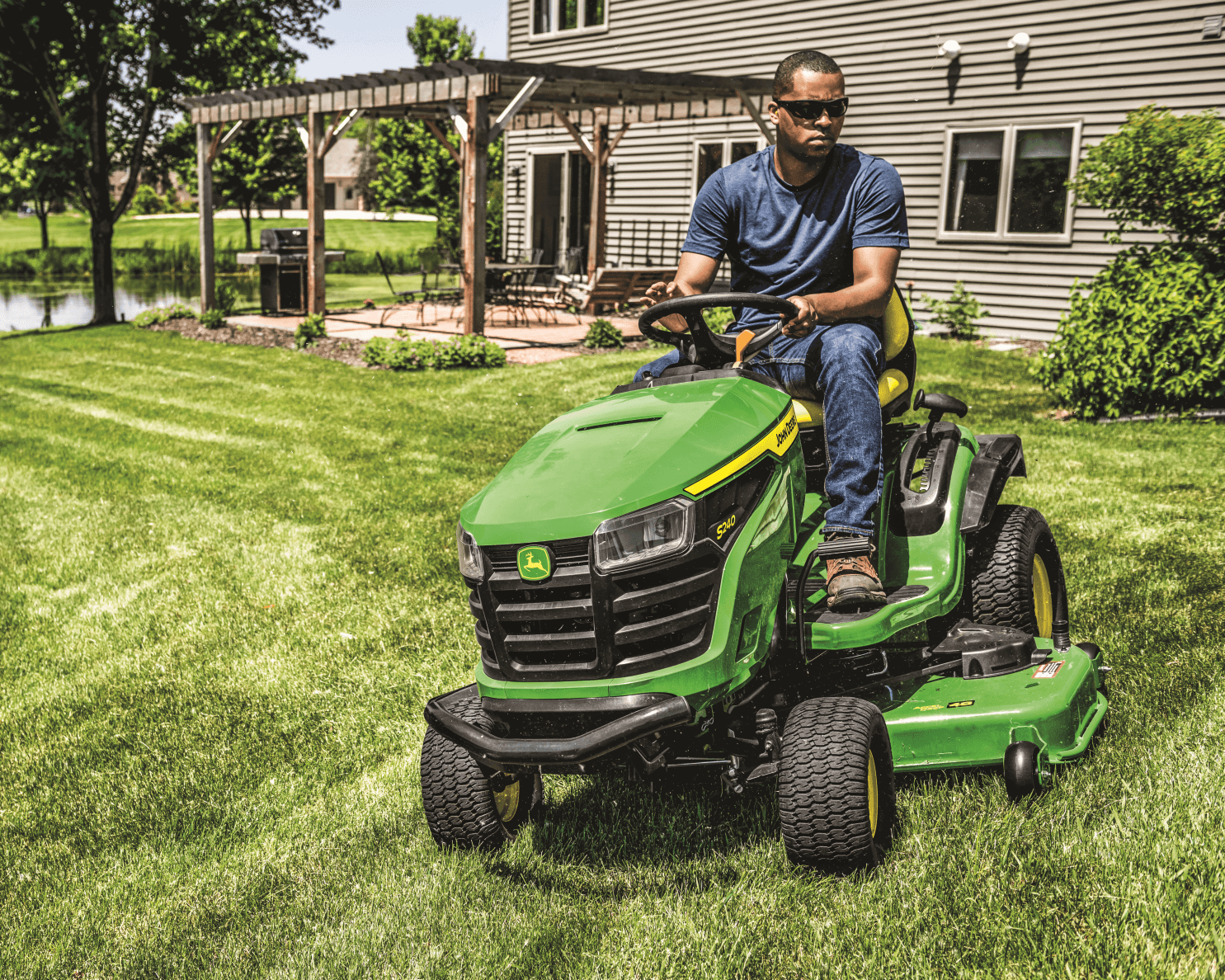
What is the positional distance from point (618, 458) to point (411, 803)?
4.43 ft

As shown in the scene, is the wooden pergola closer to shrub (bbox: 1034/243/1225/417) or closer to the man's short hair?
shrub (bbox: 1034/243/1225/417)

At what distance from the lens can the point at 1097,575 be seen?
4.80 metres

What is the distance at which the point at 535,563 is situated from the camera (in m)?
2.38

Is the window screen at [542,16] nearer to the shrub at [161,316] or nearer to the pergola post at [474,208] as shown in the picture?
the shrub at [161,316]

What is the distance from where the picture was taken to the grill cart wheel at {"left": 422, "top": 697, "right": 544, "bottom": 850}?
2.79 meters

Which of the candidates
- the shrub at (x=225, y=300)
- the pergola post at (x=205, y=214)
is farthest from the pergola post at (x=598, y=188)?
the shrub at (x=225, y=300)

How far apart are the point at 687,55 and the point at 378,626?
14.5 meters

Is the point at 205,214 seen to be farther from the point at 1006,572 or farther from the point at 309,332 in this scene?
the point at 1006,572

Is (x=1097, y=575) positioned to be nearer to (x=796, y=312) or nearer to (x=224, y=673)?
(x=796, y=312)

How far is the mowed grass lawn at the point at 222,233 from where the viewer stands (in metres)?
51.9

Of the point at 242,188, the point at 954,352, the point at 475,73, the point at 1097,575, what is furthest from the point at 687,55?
the point at 242,188

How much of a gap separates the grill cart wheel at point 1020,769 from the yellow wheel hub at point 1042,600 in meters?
1.05

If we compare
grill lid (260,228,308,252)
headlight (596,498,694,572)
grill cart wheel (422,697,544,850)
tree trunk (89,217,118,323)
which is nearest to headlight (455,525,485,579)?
headlight (596,498,694,572)

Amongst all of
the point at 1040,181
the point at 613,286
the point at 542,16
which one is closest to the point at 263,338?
the point at 613,286
